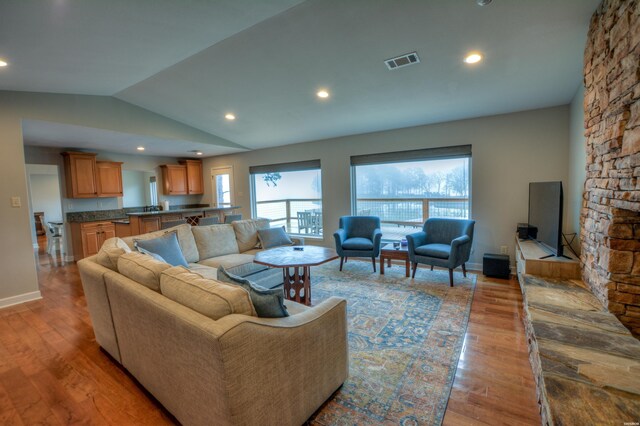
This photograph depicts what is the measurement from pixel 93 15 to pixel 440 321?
3.90 metres

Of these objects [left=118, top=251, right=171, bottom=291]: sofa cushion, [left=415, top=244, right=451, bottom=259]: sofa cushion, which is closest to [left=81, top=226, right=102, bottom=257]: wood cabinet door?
[left=118, top=251, right=171, bottom=291]: sofa cushion

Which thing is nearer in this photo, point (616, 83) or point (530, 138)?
point (616, 83)

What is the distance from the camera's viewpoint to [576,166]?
3217 millimetres

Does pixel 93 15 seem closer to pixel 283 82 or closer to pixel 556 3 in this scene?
pixel 283 82

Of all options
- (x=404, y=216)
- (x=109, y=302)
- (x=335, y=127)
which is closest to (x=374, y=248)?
(x=404, y=216)

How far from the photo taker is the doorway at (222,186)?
7.28m

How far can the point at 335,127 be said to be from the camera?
16.1 feet

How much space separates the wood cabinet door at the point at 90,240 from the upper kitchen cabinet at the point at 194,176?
7.58ft

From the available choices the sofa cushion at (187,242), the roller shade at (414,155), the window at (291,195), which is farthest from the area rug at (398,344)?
the window at (291,195)

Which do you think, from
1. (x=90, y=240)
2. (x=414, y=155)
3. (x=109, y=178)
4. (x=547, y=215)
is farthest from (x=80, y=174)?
(x=547, y=215)

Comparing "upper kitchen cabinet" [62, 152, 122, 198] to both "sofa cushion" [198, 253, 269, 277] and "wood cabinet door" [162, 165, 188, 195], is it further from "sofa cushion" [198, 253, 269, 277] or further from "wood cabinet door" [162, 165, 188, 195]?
"sofa cushion" [198, 253, 269, 277]

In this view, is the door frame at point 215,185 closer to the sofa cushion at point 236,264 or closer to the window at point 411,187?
the window at point 411,187

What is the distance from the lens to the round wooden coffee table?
2961mm

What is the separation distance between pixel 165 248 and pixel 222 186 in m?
4.70
